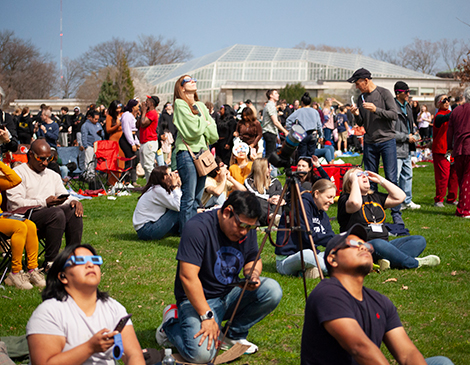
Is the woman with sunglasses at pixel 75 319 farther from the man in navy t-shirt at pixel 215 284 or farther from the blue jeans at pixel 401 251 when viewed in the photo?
the blue jeans at pixel 401 251

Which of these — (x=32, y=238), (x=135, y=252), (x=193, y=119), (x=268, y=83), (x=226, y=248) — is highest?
(x=268, y=83)

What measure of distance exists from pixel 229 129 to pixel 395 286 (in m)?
7.94

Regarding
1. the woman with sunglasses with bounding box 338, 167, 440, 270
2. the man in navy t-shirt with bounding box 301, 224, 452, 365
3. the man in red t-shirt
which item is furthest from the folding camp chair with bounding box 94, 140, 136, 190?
the man in navy t-shirt with bounding box 301, 224, 452, 365

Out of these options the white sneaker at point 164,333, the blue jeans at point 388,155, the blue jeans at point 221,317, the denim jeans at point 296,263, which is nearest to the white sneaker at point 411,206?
the blue jeans at point 388,155

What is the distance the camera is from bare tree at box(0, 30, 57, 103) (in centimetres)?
5441

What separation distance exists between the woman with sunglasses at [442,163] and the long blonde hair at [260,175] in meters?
3.50

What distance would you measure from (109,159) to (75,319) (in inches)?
366

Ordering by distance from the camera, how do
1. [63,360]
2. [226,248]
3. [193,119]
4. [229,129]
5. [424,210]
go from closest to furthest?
[63,360] → [226,248] → [193,119] → [424,210] → [229,129]

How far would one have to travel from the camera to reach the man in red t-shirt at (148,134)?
38.1 ft

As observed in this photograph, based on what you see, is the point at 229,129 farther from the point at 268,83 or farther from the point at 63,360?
the point at 268,83

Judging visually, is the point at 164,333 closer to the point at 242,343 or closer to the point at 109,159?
the point at 242,343

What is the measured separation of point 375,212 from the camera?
19.4ft

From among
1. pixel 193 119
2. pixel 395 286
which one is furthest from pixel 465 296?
pixel 193 119

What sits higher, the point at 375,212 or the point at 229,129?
the point at 229,129
